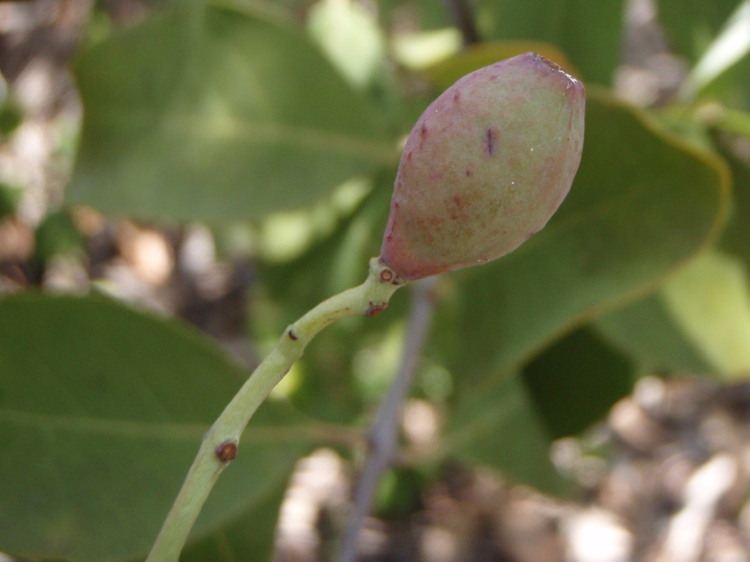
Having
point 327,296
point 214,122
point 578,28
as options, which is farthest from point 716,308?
point 214,122

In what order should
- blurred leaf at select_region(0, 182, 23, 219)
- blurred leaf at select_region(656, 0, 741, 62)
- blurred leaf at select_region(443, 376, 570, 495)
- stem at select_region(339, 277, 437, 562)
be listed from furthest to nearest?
blurred leaf at select_region(0, 182, 23, 219) < blurred leaf at select_region(443, 376, 570, 495) < blurred leaf at select_region(656, 0, 741, 62) < stem at select_region(339, 277, 437, 562)

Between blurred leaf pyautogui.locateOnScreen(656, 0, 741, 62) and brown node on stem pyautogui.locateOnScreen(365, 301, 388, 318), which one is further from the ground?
blurred leaf pyautogui.locateOnScreen(656, 0, 741, 62)

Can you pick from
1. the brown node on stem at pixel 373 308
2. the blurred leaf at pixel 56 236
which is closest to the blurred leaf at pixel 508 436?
the brown node on stem at pixel 373 308

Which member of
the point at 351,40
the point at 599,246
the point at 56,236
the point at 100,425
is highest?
the point at 56,236

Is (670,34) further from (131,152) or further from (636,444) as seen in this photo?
(636,444)

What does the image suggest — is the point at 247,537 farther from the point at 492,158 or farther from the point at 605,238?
the point at 492,158

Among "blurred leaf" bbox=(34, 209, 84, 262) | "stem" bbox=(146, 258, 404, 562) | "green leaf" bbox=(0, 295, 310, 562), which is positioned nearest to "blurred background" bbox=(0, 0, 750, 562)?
"green leaf" bbox=(0, 295, 310, 562)

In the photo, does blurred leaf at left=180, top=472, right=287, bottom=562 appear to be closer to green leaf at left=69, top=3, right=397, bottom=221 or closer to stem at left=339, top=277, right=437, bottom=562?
stem at left=339, top=277, right=437, bottom=562
